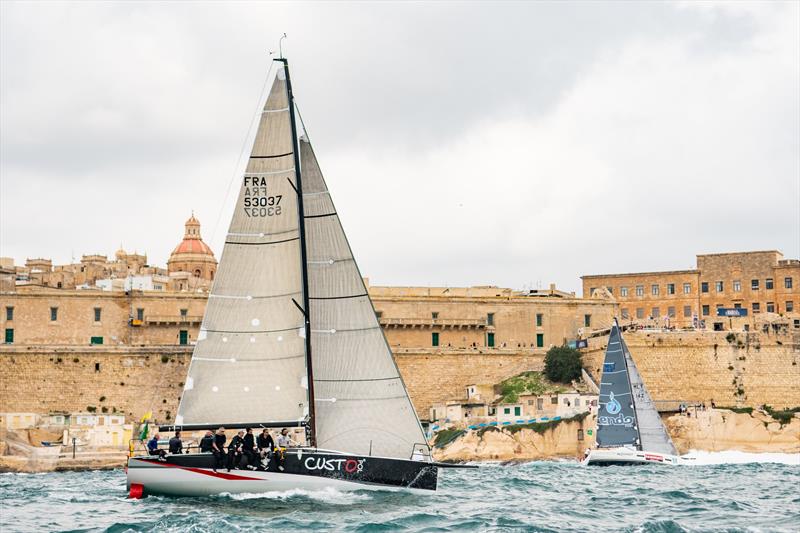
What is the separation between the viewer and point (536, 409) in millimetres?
61562

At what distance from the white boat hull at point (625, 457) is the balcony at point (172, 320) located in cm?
2704

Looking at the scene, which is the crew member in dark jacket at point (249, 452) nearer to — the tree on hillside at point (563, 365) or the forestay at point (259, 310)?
the forestay at point (259, 310)

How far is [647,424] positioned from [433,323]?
22.1 m

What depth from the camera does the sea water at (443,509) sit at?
2317cm

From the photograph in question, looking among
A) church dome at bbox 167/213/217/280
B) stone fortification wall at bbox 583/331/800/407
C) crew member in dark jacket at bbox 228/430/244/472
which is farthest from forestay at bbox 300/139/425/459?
church dome at bbox 167/213/217/280

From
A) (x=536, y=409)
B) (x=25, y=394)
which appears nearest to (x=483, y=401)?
(x=536, y=409)

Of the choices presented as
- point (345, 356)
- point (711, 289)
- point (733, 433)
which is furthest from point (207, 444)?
point (711, 289)

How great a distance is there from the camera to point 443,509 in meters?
26.2

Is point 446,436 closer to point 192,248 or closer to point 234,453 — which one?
point 234,453

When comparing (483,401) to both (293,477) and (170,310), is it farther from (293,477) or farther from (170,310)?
(293,477)

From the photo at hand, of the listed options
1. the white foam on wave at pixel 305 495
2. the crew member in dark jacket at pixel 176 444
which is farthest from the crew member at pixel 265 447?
the crew member in dark jacket at pixel 176 444

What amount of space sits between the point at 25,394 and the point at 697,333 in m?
35.8

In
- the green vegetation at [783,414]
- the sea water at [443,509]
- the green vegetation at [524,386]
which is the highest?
the green vegetation at [524,386]

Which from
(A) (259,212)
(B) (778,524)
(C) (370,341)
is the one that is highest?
(A) (259,212)
